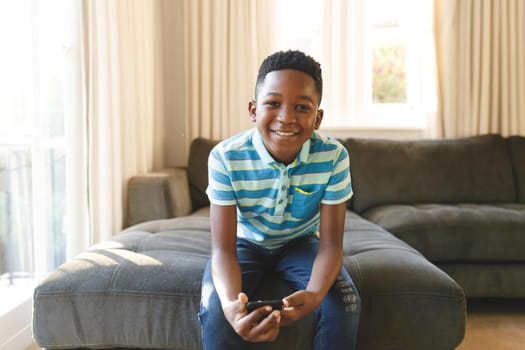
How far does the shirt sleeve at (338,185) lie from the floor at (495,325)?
941 mm

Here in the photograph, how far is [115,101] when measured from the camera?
A: 87.5 inches

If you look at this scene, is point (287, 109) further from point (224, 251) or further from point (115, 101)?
point (115, 101)

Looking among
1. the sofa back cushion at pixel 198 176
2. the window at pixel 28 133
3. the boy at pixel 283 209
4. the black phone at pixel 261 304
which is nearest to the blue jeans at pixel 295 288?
the boy at pixel 283 209

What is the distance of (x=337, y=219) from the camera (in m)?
1.25

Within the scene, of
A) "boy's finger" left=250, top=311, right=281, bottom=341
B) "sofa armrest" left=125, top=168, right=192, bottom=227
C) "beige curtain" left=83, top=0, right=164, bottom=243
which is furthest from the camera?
"sofa armrest" left=125, top=168, right=192, bottom=227

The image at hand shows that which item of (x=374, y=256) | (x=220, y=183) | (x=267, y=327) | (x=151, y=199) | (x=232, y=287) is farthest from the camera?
(x=151, y=199)

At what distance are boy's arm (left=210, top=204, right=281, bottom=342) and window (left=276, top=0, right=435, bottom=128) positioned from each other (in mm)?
2047

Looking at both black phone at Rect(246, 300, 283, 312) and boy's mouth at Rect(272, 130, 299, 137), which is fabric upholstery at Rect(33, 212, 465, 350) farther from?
boy's mouth at Rect(272, 130, 299, 137)

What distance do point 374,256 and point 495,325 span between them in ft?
3.08

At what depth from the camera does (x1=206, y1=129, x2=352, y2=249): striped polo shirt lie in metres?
1.25

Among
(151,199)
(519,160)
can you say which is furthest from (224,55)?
(519,160)

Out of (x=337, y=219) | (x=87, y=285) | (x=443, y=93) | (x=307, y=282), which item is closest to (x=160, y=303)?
(x=87, y=285)

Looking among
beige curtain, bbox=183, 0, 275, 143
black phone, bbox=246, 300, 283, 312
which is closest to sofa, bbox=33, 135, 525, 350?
black phone, bbox=246, 300, 283, 312

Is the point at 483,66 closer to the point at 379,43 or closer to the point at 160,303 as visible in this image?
the point at 379,43
